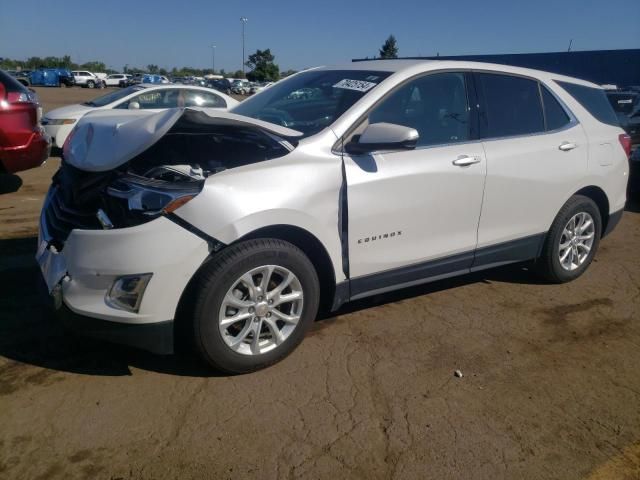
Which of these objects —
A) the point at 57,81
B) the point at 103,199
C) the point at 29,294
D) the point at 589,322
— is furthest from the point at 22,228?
the point at 57,81

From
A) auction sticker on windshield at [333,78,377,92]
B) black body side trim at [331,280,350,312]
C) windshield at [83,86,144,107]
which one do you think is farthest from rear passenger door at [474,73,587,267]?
windshield at [83,86,144,107]

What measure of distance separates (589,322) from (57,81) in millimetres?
57894

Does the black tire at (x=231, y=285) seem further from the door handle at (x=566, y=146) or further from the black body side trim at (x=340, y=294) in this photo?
the door handle at (x=566, y=146)

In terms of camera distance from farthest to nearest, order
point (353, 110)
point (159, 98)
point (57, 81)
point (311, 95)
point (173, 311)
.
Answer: point (57, 81) → point (159, 98) → point (311, 95) → point (353, 110) → point (173, 311)

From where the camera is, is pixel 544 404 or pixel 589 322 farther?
pixel 589 322

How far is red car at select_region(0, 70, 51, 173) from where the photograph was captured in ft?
20.4

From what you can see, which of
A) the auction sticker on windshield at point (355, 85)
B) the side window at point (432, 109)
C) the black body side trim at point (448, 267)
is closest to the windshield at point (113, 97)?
the auction sticker on windshield at point (355, 85)

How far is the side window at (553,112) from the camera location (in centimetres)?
438

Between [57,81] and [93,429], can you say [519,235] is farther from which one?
[57,81]

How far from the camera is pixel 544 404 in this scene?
2.97 m

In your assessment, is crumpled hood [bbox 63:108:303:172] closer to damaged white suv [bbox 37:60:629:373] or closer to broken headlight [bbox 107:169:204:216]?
damaged white suv [bbox 37:60:629:373]

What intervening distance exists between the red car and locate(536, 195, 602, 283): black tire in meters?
5.74

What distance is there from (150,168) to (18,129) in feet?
13.0

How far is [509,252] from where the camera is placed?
424cm
